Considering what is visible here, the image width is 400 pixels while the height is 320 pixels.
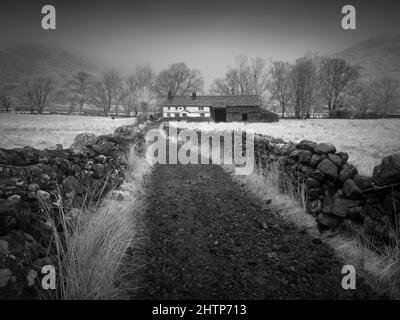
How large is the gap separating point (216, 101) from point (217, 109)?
2507 mm

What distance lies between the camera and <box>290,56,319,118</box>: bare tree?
174 feet

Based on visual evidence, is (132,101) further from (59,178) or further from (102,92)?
(59,178)

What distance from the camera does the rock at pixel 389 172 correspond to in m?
2.96

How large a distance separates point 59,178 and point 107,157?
7.29 feet

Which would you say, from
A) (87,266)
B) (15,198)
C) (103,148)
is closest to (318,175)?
(87,266)

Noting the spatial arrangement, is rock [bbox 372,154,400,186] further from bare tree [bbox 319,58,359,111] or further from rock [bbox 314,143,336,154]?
bare tree [bbox 319,58,359,111]

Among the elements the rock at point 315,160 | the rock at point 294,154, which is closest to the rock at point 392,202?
the rock at point 315,160

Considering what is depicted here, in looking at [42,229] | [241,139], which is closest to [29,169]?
[42,229]

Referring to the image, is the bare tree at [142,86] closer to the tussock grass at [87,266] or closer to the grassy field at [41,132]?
the grassy field at [41,132]

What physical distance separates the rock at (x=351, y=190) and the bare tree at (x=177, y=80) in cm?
6633

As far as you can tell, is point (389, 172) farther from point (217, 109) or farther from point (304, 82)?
point (304, 82)

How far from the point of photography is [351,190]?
3.45m

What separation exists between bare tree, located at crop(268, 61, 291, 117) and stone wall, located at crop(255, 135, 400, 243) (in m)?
59.5

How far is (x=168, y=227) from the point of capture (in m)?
4.21
